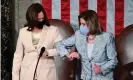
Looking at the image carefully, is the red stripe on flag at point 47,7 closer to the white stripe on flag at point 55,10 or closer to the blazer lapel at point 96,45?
the white stripe on flag at point 55,10

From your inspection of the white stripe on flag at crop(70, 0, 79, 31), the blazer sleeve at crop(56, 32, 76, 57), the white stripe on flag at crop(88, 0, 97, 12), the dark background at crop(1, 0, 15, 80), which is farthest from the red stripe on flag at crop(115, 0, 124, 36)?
the dark background at crop(1, 0, 15, 80)

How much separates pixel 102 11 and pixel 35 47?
4.00ft

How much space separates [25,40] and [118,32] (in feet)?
4.25

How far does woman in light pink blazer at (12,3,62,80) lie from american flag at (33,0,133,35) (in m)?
0.98

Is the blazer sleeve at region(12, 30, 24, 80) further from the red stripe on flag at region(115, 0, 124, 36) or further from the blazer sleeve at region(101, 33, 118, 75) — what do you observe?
the red stripe on flag at region(115, 0, 124, 36)

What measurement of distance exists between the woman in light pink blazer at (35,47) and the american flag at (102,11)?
98cm

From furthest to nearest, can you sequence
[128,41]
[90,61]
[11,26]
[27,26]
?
[11,26], [128,41], [27,26], [90,61]

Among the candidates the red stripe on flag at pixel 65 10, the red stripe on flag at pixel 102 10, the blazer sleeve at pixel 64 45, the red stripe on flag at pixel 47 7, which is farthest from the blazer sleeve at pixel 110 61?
the red stripe on flag at pixel 47 7

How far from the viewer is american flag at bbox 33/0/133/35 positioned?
3.88 m

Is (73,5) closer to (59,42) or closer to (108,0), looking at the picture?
(108,0)

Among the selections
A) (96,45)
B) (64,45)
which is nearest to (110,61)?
(96,45)

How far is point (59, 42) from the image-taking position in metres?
2.99

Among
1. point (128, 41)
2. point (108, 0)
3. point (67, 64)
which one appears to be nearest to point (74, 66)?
point (67, 64)

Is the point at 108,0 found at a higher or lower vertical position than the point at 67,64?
higher
